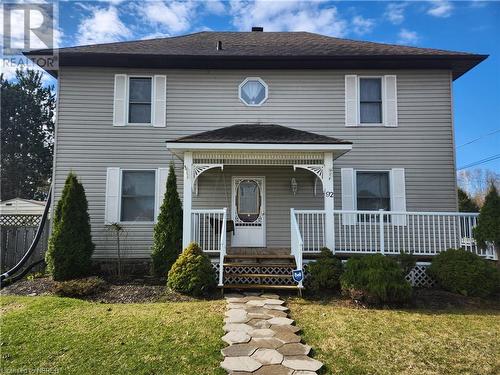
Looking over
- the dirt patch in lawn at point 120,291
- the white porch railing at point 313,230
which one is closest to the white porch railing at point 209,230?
the dirt patch in lawn at point 120,291

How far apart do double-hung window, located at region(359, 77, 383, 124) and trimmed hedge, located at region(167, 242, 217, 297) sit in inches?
233

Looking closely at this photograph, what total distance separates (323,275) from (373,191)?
3.67m

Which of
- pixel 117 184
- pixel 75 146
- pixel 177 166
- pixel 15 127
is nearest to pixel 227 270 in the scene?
pixel 177 166

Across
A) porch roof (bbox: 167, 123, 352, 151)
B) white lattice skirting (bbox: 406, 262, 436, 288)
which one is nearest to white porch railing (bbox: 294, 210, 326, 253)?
porch roof (bbox: 167, 123, 352, 151)

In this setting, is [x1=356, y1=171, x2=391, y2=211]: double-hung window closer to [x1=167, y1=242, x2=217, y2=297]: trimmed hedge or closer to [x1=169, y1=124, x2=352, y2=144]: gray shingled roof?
[x1=169, y1=124, x2=352, y2=144]: gray shingled roof

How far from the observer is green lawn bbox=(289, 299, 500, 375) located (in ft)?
12.4

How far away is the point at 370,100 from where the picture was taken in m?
9.41

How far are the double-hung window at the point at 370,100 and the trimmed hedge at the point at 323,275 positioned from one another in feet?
14.9

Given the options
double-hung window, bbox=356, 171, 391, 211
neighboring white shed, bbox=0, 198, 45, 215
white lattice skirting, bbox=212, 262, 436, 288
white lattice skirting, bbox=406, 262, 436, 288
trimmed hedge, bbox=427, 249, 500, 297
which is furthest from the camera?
neighboring white shed, bbox=0, 198, 45, 215

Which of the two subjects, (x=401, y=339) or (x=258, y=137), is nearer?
(x=401, y=339)

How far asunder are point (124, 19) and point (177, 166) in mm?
4682

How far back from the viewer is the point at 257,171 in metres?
9.19

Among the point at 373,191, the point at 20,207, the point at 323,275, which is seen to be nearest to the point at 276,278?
the point at 323,275

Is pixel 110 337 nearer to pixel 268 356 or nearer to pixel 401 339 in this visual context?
pixel 268 356
